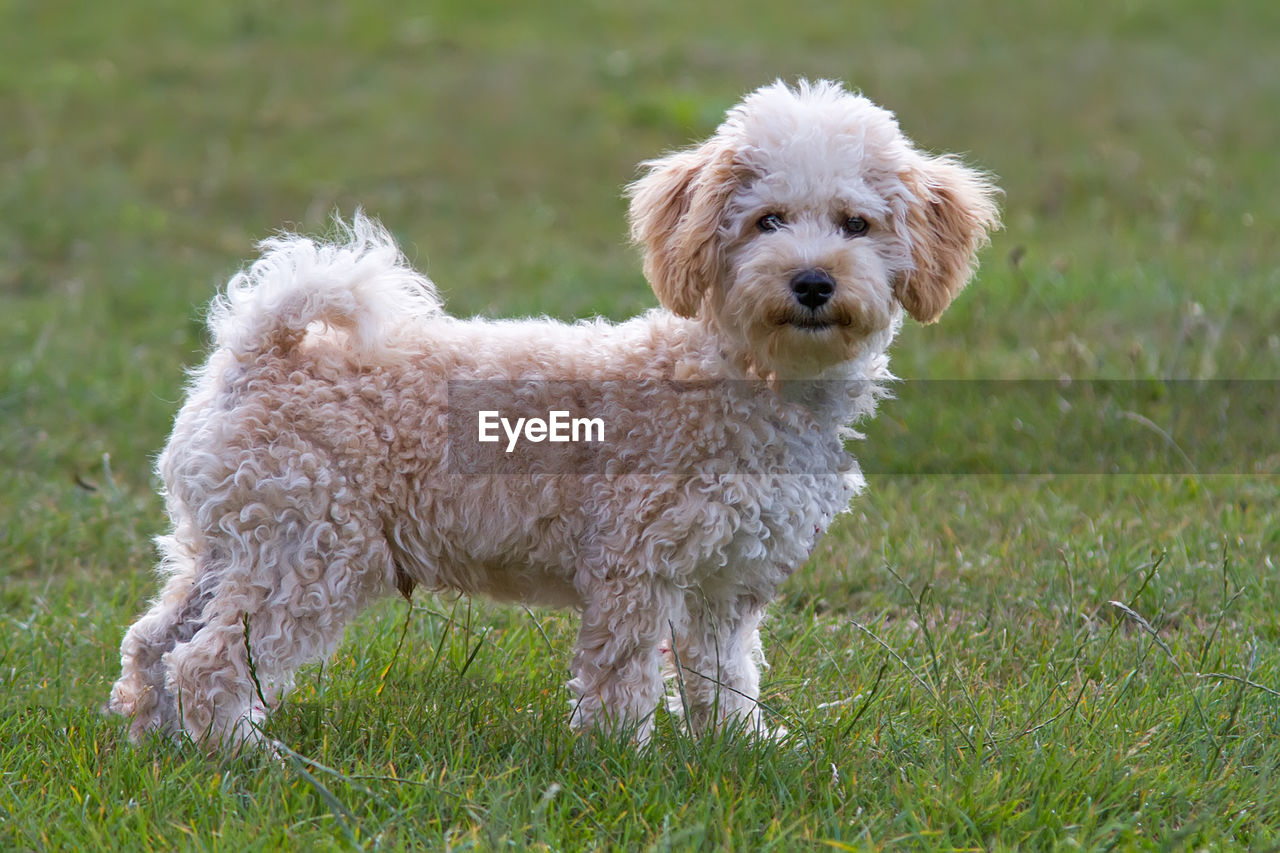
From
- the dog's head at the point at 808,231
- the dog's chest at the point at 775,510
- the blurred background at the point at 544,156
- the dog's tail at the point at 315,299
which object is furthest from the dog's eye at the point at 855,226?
the blurred background at the point at 544,156

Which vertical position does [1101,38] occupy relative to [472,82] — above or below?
above

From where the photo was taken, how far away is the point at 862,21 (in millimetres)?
14109

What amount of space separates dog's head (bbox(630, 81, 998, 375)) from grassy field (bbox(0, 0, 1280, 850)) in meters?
1.08

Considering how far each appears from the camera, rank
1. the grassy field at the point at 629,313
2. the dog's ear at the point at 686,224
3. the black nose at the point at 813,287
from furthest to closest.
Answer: the dog's ear at the point at 686,224, the black nose at the point at 813,287, the grassy field at the point at 629,313

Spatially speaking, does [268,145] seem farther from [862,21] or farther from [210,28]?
[862,21]

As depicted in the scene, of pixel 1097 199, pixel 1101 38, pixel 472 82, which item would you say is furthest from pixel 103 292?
pixel 1101 38

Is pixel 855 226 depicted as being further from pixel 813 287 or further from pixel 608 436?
pixel 608 436

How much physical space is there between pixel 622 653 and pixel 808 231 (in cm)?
124

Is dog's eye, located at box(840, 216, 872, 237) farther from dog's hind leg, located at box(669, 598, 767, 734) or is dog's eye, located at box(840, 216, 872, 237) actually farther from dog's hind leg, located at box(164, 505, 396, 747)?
dog's hind leg, located at box(164, 505, 396, 747)

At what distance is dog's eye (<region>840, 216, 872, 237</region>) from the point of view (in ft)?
11.8

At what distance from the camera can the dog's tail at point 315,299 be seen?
362 cm

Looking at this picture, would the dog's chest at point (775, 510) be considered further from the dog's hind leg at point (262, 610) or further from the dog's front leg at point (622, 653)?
the dog's hind leg at point (262, 610)

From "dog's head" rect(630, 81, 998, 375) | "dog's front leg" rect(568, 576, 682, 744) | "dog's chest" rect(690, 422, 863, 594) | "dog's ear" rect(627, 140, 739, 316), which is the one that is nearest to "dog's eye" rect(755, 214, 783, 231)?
"dog's head" rect(630, 81, 998, 375)

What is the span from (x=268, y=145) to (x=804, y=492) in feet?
27.2
